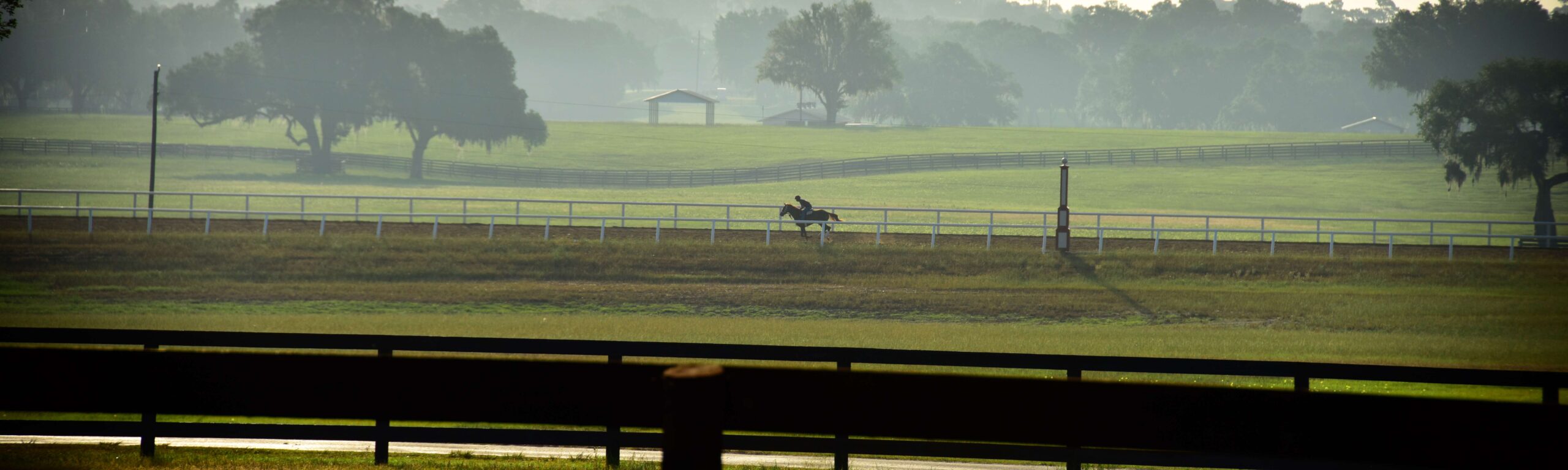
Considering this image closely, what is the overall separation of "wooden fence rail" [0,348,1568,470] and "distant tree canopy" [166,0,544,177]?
6845cm

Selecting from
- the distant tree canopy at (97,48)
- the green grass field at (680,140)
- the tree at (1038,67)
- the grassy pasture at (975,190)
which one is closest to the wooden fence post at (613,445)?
the grassy pasture at (975,190)

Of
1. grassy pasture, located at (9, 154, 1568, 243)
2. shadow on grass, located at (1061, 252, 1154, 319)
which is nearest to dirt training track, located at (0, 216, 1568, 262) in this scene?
shadow on grass, located at (1061, 252, 1154, 319)

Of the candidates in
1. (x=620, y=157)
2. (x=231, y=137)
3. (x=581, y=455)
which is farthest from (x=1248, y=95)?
(x=581, y=455)

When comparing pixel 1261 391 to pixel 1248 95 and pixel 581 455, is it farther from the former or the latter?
pixel 1248 95

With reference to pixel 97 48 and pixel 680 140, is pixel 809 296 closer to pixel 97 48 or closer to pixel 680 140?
pixel 680 140

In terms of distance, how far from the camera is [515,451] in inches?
378

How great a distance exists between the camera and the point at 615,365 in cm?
379

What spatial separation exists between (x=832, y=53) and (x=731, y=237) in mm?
66269

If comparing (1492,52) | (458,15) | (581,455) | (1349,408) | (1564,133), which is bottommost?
(581,455)

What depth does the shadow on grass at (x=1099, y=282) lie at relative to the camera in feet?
82.7

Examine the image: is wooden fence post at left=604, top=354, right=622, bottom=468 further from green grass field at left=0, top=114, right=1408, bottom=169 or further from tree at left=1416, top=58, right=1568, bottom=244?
green grass field at left=0, top=114, right=1408, bottom=169

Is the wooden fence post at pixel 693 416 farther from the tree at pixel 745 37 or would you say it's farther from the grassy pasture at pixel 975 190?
the tree at pixel 745 37

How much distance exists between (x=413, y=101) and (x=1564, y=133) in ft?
185

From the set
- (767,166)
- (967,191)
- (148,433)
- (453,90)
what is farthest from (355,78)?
(148,433)
